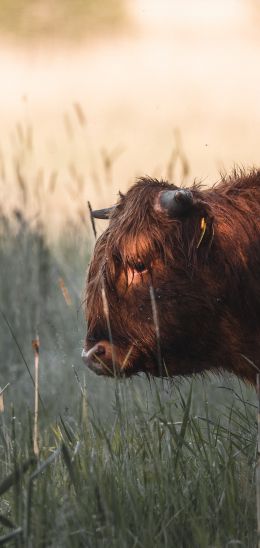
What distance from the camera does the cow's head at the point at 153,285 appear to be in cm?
471

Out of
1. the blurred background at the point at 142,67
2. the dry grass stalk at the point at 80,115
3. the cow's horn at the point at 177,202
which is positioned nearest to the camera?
the cow's horn at the point at 177,202

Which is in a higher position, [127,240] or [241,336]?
[127,240]

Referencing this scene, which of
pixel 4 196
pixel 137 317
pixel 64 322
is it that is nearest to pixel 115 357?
pixel 137 317

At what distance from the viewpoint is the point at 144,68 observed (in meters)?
15.4

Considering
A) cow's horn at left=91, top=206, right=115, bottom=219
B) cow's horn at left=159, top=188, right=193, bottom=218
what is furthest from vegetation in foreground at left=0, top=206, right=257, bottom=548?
cow's horn at left=91, top=206, right=115, bottom=219

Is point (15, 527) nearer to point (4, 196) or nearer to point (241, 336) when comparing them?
point (241, 336)

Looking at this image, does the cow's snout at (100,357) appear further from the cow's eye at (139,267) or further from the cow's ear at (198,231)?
the cow's ear at (198,231)

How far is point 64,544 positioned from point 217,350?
142 cm

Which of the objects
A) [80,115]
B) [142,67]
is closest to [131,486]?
[80,115]

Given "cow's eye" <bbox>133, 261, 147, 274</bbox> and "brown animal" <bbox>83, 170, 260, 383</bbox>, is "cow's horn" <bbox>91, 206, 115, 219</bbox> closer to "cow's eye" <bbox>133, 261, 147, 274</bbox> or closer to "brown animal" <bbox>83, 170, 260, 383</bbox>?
"brown animal" <bbox>83, 170, 260, 383</bbox>

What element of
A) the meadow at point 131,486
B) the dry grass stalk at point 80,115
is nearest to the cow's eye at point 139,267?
the meadow at point 131,486

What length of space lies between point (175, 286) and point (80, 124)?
9.01ft

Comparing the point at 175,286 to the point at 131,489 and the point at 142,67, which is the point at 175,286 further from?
the point at 142,67

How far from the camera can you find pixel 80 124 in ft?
23.8
